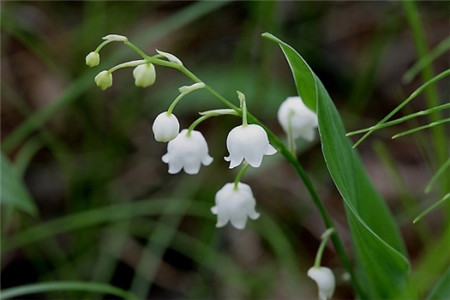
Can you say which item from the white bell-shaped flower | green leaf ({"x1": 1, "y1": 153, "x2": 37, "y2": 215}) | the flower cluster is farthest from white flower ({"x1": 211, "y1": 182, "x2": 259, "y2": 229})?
green leaf ({"x1": 1, "y1": 153, "x2": 37, "y2": 215})

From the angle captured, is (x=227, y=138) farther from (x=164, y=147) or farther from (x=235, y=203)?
(x=164, y=147)

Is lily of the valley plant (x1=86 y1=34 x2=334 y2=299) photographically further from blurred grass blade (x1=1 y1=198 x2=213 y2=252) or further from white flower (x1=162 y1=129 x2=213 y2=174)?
blurred grass blade (x1=1 y1=198 x2=213 y2=252)

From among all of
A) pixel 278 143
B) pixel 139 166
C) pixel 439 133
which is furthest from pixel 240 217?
pixel 139 166

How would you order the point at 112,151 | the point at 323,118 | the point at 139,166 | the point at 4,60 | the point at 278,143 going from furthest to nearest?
1. the point at 4,60
2. the point at 139,166
3. the point at 112,151
4. the point at 278,143
5. the point at 323,118

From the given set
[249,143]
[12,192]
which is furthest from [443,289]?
[12,192]

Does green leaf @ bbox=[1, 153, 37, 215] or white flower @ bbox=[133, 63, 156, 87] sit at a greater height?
green leaf @ bbox=[1, 153, 37, 215]

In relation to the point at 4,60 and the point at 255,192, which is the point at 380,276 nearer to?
the point at 255,192
